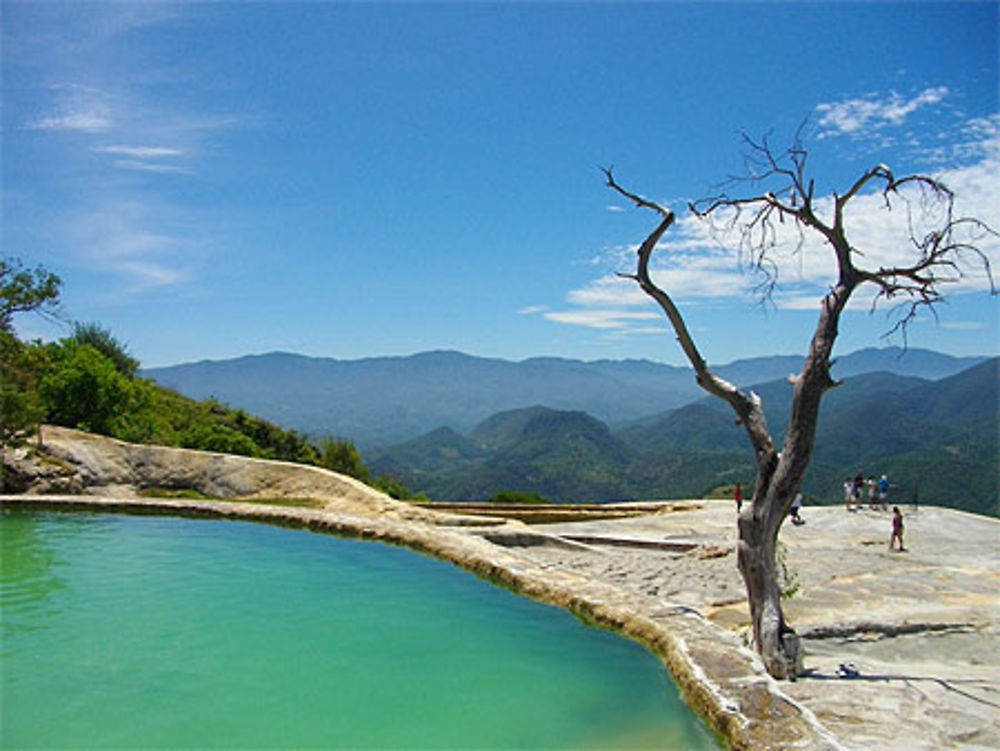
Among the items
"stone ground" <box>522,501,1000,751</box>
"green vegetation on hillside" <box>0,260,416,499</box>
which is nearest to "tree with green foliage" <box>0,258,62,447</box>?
"green vegetation on hillside" <box>0,260,416,499</box>

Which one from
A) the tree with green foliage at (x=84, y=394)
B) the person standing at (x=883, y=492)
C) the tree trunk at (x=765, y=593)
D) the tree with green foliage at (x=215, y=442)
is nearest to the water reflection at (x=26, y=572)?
the tree with green foliage at (x=84, y=394)

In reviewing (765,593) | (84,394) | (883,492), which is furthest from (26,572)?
(883,492)

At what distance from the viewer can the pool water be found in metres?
6.44

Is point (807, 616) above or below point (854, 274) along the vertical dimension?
below

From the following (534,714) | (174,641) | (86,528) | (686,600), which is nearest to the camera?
(534,714)

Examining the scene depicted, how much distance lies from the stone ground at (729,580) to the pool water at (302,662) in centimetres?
52

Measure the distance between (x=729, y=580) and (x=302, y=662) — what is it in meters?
6.09

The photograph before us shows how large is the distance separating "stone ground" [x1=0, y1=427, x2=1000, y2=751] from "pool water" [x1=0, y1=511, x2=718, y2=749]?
518 mm

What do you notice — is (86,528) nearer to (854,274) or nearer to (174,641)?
(174,641)

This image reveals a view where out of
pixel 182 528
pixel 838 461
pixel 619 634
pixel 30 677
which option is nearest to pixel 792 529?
pixel 619 634

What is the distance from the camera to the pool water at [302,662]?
21.1 feet

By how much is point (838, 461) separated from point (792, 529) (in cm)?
15793

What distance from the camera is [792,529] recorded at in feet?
54.0

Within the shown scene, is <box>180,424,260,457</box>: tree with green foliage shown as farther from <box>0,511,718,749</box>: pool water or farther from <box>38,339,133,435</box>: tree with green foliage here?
<box>0,511,718,749</box>: pool water
